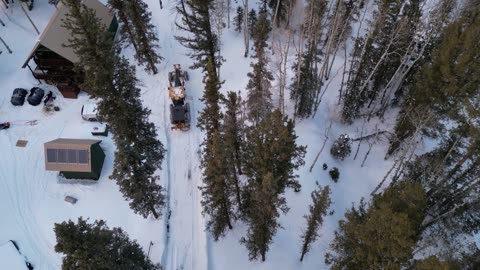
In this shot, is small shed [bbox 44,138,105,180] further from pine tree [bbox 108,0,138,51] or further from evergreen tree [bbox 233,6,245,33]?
evergreen tree [bbox 233,6,245,33]

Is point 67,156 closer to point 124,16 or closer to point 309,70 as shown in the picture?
point 124,16

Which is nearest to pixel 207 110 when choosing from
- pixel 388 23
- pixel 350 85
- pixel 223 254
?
pixel 223 254

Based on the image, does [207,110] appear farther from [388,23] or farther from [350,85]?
[388,23]

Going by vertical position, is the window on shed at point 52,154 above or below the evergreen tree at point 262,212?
above

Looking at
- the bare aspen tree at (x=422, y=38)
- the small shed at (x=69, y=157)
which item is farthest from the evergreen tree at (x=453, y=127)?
the small shed at (x=69, y=157)

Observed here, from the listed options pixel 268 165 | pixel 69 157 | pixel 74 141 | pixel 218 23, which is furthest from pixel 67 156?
pixel 218 23

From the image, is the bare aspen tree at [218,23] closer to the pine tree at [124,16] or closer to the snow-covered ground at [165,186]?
the snow-covered ground at [165,186]

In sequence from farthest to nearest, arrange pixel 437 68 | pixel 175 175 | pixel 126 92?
pixel 175 175 → pixel 437 68 → pixel 126 92
